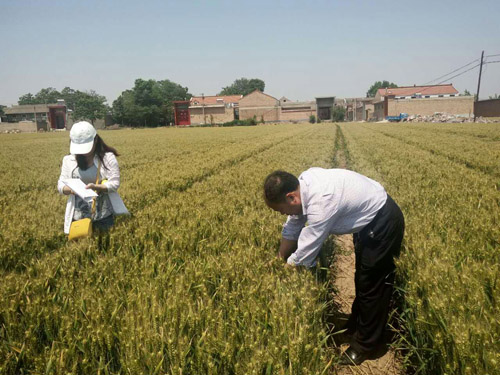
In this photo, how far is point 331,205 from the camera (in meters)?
2.67

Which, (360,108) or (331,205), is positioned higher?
(360,108)

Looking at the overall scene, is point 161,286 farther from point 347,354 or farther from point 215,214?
point 215,214

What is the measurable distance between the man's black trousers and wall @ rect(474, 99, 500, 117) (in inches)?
2461

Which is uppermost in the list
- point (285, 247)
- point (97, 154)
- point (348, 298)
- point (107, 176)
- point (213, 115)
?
point (213, 115)

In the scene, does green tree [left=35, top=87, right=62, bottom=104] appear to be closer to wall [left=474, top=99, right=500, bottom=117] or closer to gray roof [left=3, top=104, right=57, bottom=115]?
gray roof [left=3, top=104, right=57, bottom=115]

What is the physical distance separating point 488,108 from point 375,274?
6469cm

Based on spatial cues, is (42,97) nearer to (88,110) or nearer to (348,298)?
(88,110)

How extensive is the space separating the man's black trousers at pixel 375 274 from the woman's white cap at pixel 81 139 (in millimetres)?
3281

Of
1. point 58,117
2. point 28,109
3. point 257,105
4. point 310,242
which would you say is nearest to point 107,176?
point 310,242

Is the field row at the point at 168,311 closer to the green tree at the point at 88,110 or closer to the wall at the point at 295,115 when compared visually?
the wall at the point at 295,115

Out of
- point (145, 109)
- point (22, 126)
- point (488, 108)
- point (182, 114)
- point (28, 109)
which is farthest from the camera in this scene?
point (28, 109)

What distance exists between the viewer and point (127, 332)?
2139 mm

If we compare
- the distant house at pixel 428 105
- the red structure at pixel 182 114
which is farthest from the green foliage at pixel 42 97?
the distant house at pixel 428 105

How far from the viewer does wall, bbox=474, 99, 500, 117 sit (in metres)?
52.4
